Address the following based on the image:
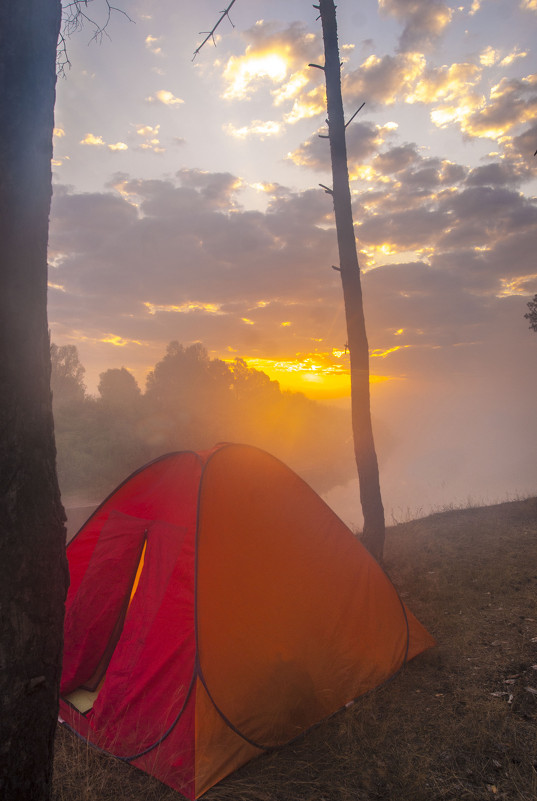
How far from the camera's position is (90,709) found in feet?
13.2

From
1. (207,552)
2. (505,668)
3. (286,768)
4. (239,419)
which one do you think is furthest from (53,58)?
(239,419)

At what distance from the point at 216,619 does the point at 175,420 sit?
3778cm

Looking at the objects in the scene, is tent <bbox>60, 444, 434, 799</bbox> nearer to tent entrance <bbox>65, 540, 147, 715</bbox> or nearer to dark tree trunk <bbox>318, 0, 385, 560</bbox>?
tent entrance <bbox>65, 540, 147, 715</bbox>

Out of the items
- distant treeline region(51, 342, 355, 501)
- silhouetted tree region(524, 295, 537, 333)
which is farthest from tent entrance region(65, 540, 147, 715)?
distant treeline region(51, 342, 355, 501)

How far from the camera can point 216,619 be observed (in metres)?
3.70

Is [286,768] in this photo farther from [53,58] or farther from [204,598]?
[53,58]

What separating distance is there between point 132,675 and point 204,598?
0.80m

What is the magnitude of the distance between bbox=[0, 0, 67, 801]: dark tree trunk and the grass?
1387 mm

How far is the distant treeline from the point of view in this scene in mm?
32969

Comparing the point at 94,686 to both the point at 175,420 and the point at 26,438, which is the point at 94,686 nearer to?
the point at 26,438

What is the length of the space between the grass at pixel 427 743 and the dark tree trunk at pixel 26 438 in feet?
4.55

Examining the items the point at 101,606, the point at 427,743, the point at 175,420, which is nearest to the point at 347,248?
the point at 101,606

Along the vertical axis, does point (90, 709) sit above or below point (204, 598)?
below

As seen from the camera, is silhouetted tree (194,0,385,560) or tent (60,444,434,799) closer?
tent (60,444,434,799)
